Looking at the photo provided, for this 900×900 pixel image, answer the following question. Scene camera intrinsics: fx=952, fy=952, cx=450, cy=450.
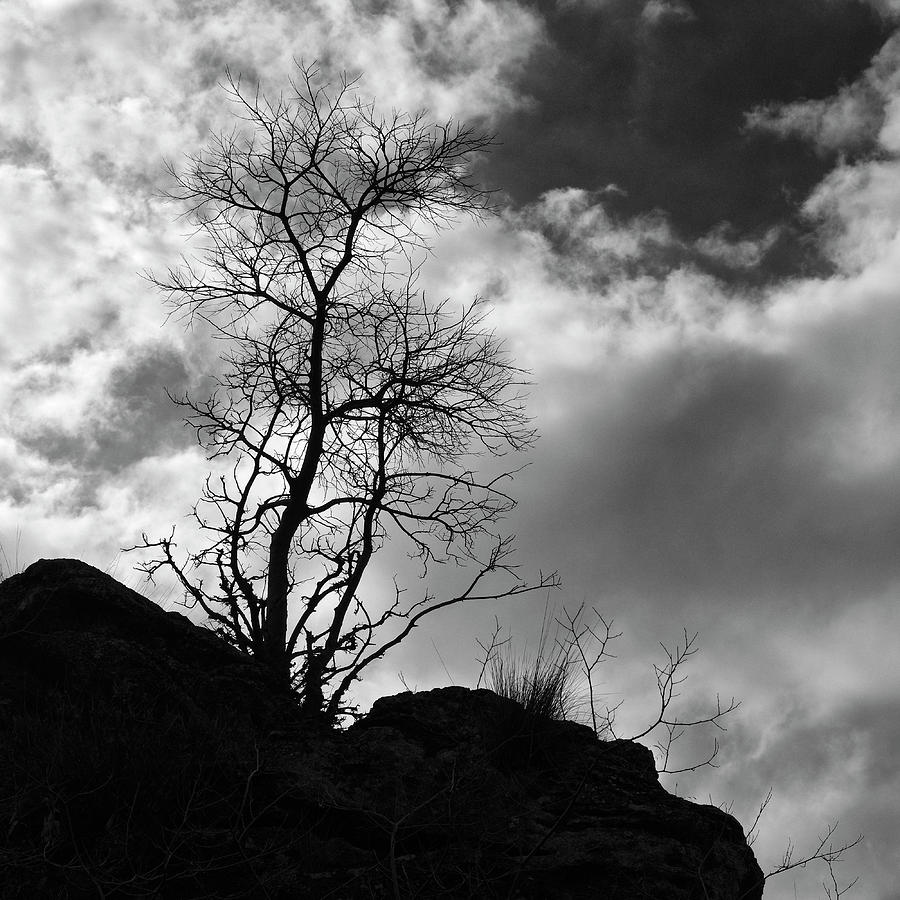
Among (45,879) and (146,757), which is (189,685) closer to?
(146,757)

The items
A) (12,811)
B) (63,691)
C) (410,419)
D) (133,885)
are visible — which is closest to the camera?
(133,885)

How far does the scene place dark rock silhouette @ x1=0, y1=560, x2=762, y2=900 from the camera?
4602mm

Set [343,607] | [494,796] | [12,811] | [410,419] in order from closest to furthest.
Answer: [12,811] → [494,796] → [343,607] → [410,419]

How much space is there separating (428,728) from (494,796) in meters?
0.77

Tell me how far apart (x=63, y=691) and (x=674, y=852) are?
3547 millimetres

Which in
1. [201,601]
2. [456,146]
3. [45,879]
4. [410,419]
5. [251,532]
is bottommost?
[45,879]

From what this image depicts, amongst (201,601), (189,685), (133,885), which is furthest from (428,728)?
(201,601)

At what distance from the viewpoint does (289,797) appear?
16.4ft

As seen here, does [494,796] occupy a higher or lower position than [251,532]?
lower

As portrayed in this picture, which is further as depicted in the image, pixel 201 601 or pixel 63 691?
pixel 201 601

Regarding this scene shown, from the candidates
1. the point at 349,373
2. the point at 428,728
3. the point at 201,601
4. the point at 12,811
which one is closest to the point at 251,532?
the point at 201,601

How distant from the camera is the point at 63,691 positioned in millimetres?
5594

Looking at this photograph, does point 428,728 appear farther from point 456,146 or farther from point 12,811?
point 456,146

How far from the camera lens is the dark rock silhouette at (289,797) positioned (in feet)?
15.1
